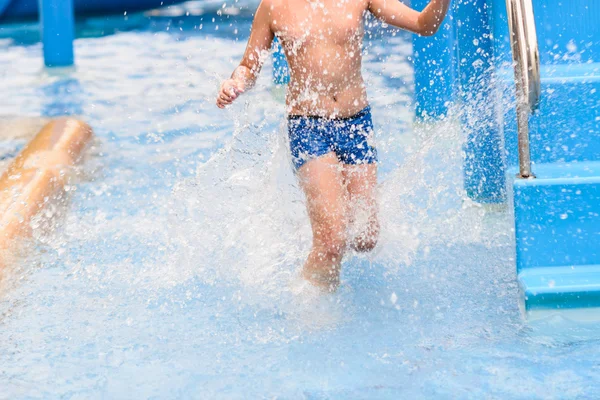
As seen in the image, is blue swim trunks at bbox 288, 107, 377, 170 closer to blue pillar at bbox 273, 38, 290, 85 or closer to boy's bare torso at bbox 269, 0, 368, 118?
boy's bare torso at bbox 269, 0, 368, 118

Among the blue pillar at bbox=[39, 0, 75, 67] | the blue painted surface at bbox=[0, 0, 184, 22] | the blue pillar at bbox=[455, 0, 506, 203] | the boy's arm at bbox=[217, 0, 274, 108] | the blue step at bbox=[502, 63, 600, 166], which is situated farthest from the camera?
the blue painted surface at bbox=[0, 0, 184, 22]

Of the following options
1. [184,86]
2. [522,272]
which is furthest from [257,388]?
[184,86]

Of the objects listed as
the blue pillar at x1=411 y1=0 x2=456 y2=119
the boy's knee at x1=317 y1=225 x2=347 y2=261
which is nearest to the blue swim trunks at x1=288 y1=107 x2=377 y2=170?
the boy's knee at x1=317 y1=225 x2=347 y2=261

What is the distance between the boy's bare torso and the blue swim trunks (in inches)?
1.3

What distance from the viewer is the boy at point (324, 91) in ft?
11.1

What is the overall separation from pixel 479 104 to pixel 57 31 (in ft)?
18.5

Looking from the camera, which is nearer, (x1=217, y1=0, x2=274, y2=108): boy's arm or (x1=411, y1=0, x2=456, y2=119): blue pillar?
(x1=217, y1=0, x2=274, y2=108): boy's arm

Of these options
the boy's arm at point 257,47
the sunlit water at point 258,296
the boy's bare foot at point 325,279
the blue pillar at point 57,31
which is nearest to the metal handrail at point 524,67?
the sunlit water at point 258,296

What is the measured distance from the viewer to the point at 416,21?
337cm

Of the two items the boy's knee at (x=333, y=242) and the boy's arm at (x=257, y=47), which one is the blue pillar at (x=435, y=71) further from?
the boy's knee at (x=333, y=242)

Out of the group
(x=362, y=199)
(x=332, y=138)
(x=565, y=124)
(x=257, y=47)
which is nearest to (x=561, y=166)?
(x=565, y=124)

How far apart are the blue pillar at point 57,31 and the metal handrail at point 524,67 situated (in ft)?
20.7

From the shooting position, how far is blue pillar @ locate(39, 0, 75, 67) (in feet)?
28.5

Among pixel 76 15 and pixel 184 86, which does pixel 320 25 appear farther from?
pixel 76 15
